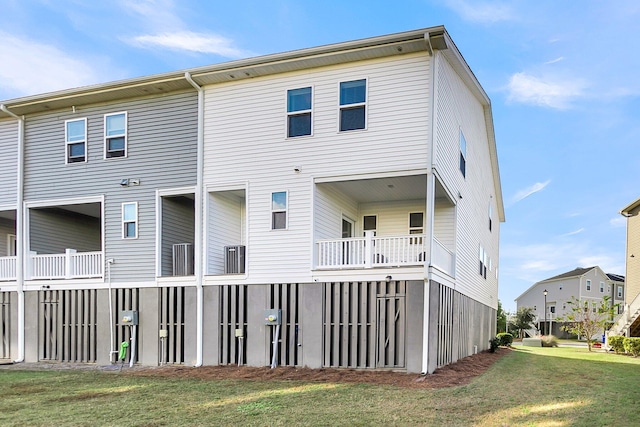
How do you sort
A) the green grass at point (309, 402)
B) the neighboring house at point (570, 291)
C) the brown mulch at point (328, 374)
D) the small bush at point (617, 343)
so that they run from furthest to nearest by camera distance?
the neighboring house at point (570, 291), the small bush at point (617, 343), the brown mulch at point (328, 374), the green grass at point (309, 402)

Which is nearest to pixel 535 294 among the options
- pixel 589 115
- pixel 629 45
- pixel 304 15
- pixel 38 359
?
pixel 589 115

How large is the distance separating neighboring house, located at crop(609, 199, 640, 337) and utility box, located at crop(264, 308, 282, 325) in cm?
1942

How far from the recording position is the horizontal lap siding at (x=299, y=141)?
1150 cm

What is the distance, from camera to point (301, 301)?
12.1 m

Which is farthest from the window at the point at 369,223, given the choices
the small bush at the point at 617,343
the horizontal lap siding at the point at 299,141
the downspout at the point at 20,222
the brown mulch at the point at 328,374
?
the small bush at the point at 617,343

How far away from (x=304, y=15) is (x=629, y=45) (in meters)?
11.3

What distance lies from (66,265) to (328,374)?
9.07 meters

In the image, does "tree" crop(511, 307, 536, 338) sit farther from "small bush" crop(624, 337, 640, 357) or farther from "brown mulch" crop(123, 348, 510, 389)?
"brown mulch" crop(123, 348, 510, 389)

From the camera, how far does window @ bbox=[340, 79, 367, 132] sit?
471 inches

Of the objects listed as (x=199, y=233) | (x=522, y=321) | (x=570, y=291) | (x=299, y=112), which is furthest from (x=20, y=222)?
(x=570, y=291)

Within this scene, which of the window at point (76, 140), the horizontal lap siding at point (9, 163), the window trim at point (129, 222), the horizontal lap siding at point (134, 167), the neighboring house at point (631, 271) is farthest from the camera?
the neighboring house at point (631, 271)

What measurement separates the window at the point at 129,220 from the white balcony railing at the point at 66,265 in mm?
1120

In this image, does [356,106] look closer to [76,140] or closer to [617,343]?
[76,140]

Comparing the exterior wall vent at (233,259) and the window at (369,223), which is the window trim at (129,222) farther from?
the window at (369,223)
